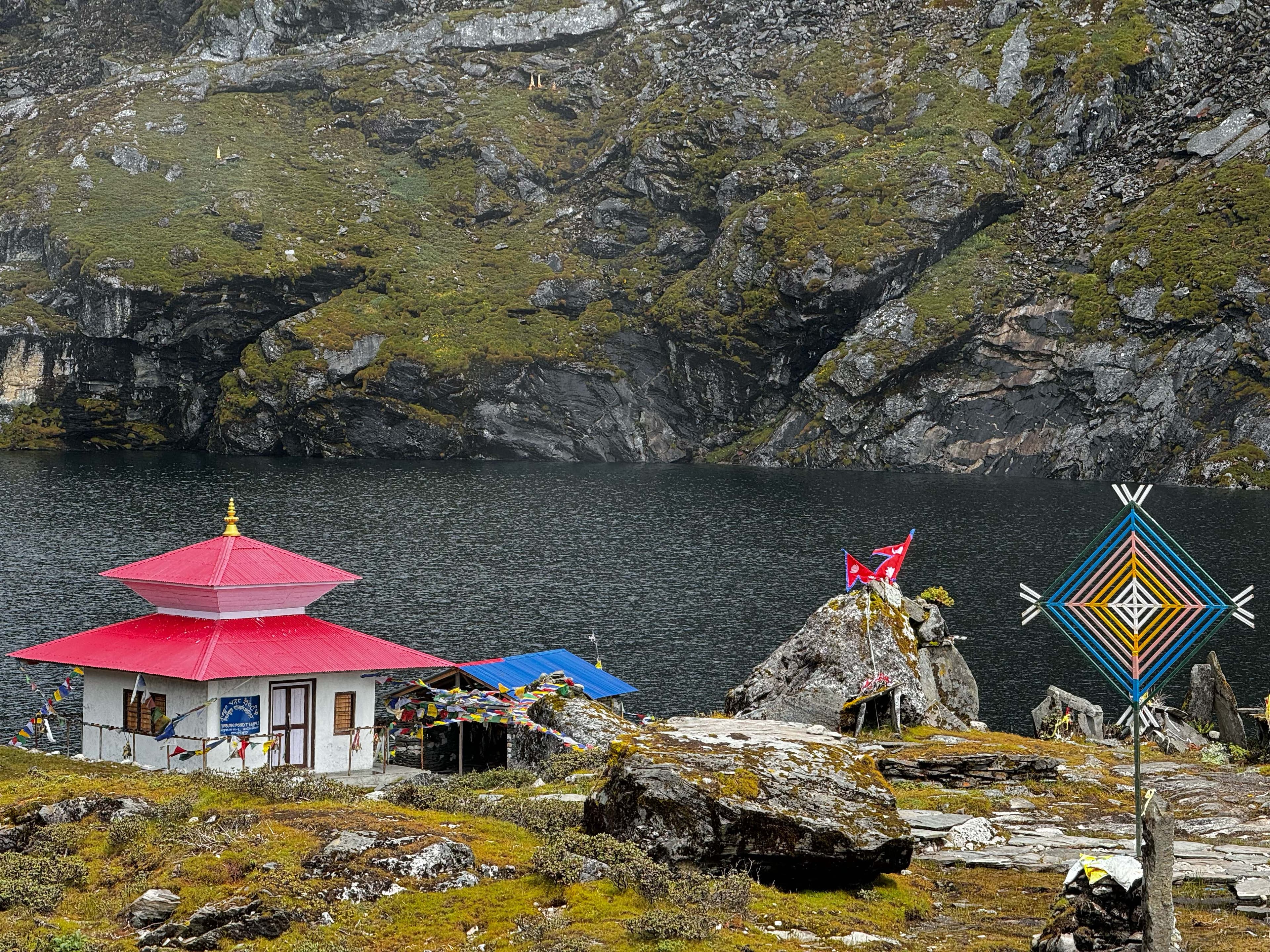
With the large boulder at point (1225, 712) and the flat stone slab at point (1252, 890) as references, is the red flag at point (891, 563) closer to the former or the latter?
the large boulder at point (1225, 712)

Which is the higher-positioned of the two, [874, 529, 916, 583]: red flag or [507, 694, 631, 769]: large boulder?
[874, 529, 916, 583]: red flag

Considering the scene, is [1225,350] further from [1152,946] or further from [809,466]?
[1152,946]

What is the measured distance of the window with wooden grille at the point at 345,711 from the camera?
36219mm

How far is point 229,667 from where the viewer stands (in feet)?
111

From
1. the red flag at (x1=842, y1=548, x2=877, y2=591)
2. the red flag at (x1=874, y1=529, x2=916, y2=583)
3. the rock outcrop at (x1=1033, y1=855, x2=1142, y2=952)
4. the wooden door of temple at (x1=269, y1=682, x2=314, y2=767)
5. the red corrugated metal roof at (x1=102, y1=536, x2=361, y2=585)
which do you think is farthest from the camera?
the red flag at (x1=874, y1=529, x2=916, y2=583)

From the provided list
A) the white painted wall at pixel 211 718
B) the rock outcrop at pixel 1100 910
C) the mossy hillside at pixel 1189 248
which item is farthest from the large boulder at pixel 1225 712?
the mossy hillside at pixel 1189 248

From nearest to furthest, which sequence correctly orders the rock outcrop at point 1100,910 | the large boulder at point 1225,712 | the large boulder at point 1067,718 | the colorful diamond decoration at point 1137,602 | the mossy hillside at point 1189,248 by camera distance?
the rock outcrop at point 1100,910
the colorful diamond decoration at point 1137,602
the large boulder at point 1225,712
the large boulder at point 1067,718
the mossy hillside at point 1189,248

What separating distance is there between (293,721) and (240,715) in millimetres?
1610

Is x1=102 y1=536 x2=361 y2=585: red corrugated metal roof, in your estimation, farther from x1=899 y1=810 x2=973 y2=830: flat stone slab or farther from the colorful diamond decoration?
the colorful diamond decoration

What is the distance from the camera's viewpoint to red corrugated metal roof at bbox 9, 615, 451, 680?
34.1 metres

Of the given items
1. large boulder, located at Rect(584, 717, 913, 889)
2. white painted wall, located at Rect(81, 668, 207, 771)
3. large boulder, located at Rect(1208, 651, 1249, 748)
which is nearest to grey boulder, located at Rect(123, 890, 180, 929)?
large boulder, located at Rect(584, 717, 913, 889)

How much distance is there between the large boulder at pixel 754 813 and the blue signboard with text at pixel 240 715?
1686 cm

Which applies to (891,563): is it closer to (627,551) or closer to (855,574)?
(855,574)

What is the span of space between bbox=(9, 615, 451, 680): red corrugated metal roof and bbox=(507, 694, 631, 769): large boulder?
3826mm
